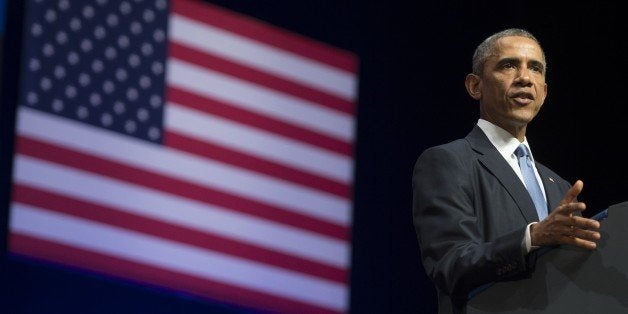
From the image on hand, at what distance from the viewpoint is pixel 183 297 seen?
4.35 m

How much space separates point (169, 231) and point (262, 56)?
35.2 inches

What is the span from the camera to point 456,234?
1.70m

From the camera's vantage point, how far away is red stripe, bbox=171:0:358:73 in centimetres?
462

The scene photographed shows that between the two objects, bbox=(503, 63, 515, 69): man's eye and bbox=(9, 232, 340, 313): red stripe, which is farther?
bbox=(9, 232, 340, 313): red stripe

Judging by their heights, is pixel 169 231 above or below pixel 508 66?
below

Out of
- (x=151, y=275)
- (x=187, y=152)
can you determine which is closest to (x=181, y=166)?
(x=187, y=152)

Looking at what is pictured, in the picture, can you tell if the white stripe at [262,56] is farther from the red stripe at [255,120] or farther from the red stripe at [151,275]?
the red stripe at [151,275]

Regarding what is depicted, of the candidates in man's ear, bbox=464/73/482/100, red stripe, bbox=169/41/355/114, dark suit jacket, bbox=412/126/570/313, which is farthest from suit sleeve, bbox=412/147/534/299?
red stripe, bbox=169/41/355/114

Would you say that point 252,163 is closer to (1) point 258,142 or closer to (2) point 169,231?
(1) point 258,142

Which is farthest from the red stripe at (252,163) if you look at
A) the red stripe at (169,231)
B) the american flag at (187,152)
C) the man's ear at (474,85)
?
the man's ear at (474,85)

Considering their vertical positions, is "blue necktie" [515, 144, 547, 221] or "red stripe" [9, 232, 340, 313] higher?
"blue necktie" [515, 144, 547, 221]

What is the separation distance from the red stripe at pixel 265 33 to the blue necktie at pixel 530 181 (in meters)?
2.82

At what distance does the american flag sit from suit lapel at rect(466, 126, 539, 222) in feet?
8.13

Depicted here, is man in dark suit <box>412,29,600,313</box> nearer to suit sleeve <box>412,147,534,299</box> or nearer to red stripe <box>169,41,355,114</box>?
suit sleeve <box>412,147,534,299</box>
